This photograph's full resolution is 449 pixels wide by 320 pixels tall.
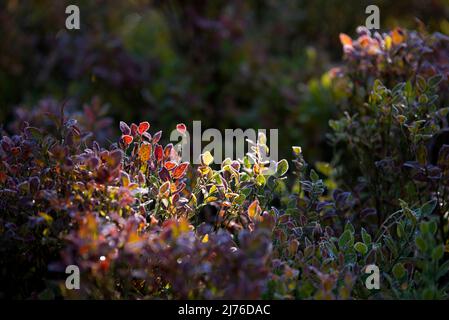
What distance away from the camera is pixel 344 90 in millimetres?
3049

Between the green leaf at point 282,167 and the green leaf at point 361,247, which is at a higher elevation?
the green leaf at point 282,167

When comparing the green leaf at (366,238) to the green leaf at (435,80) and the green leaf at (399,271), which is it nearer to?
the green leaf at (399,271)

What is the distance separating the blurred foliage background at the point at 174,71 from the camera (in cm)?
434

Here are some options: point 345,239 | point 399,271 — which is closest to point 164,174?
point 345,239

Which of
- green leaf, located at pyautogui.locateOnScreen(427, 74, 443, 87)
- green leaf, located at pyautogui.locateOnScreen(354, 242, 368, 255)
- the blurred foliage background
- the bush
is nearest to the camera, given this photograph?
the bush

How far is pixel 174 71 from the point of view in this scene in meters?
4.70

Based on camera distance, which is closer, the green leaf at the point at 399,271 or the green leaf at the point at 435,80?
the green leaf at the point at 399,271

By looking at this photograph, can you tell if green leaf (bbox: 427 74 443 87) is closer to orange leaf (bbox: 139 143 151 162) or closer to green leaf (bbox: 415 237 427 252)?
green leaf (bbox: 415 237 427 252)

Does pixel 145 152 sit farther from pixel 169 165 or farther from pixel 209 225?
pixel 209 225

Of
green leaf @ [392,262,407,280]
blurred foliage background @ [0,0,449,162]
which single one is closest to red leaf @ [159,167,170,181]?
green leaf @ [392,262,407,280]

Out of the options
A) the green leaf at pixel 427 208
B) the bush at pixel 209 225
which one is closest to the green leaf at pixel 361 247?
the bush at pixel 209 225

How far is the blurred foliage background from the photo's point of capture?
14.2 ft

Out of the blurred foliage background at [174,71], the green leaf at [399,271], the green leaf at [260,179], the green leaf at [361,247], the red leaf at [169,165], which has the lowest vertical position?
the green leaf at [399,271]

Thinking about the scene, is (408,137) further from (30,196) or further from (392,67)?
(30,196)
